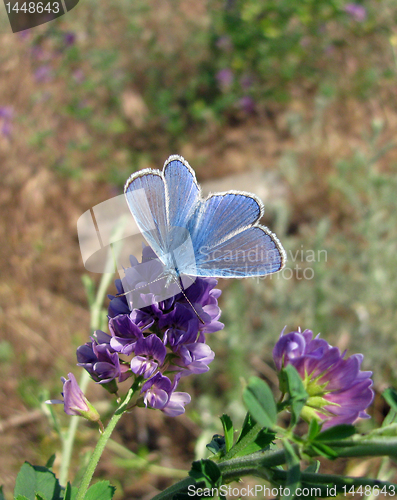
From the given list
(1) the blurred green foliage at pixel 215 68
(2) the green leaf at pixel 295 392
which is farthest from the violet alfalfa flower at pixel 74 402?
(1) the blurred green foliage at pixel 215 68

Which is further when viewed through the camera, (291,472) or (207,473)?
(207,473)

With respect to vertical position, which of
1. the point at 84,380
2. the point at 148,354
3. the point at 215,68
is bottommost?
the point at 84,380

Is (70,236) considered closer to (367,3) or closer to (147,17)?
(147,17)

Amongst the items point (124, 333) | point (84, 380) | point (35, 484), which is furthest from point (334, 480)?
point (84, 380)

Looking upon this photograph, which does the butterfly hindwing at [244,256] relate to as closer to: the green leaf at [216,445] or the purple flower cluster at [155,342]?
the purple flower cluster at [155,342]

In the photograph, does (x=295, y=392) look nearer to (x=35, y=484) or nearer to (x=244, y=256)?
(x=244, y=256)
